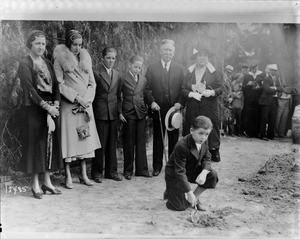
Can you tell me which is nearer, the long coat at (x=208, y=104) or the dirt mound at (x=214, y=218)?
the dirt mound at (x=214, y=218)

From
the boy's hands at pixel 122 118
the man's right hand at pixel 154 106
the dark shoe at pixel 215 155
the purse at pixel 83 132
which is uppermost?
the man's right hand at pixel 154 106

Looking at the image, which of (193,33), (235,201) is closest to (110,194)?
(235,201)

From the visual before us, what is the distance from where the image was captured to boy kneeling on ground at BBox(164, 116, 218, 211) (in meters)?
3.30

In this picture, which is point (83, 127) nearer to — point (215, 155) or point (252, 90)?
point (215, 155)

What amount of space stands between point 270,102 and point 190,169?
813 mm

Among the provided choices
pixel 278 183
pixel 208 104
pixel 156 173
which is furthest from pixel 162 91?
pixel 278 183

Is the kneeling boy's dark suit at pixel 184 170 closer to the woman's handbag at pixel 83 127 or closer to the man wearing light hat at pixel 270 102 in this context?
the man wearing light hat at pixel 270 102

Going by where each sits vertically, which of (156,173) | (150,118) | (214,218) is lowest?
(214,218)

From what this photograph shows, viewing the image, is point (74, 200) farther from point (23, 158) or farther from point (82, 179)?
point (23, 158)

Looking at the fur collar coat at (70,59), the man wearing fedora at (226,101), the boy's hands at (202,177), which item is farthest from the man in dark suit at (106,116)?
Result: the man wearing fedora at (226,101)

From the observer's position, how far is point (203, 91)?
3549mm

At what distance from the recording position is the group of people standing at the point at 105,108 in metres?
3.44

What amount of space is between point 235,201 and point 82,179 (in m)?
1.13

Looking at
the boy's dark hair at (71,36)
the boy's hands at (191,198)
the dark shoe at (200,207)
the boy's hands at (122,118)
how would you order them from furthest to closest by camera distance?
the boy's hands at (122,118)
the boy's dark hair at (71,36)
the dark shoe at (200,207)
the boy's hands at (191,198)
